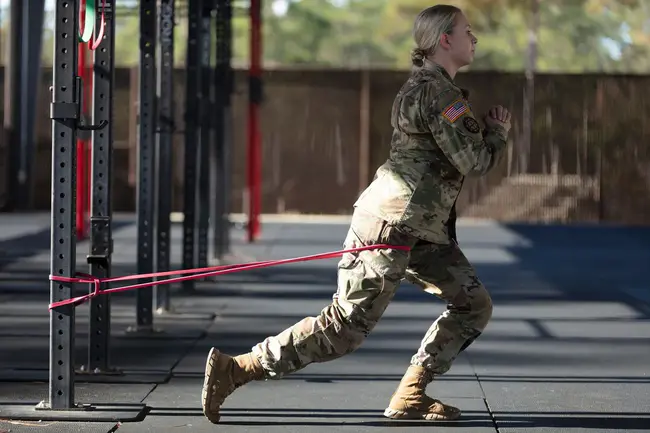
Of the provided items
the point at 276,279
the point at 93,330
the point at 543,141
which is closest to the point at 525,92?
the point at 543,141

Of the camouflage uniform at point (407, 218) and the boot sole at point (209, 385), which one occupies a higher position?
the camouflage uniform at point (407, 218)

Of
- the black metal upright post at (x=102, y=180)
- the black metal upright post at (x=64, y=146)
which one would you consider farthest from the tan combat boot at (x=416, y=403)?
the black metal upright post at (x=102, y=180)

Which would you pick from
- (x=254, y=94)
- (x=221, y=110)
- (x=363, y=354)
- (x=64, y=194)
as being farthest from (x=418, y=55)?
(x=254, y=94)

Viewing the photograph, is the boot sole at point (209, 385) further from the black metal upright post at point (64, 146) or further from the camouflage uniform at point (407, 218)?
the black metal upright post at point (64, 146)

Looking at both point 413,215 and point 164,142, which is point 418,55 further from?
point 164,142

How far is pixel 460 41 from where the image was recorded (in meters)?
5.45

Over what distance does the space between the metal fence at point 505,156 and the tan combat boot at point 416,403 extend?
15.7m

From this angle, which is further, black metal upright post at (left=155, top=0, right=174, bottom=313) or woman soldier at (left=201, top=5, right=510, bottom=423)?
black metal upright post at (left=155, top=0, right=174, bottom=313)

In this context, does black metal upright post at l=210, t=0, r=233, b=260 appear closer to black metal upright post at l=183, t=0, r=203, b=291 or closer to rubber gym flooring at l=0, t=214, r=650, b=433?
rubber gym flooring at l=0, t=214, r=650, b=433

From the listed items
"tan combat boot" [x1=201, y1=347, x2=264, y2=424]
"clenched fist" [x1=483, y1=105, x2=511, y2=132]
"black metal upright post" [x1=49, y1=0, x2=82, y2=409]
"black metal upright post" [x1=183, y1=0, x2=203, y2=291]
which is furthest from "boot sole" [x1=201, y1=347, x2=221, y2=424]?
"black metal upright post" [x1=183, y1=0, x2=203, y2=291]

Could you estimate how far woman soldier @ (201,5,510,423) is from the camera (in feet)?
17.5

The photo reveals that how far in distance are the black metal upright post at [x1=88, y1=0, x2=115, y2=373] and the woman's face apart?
1996 mm

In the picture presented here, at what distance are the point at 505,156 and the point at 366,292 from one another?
646 inches

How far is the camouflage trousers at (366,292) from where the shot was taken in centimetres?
540
